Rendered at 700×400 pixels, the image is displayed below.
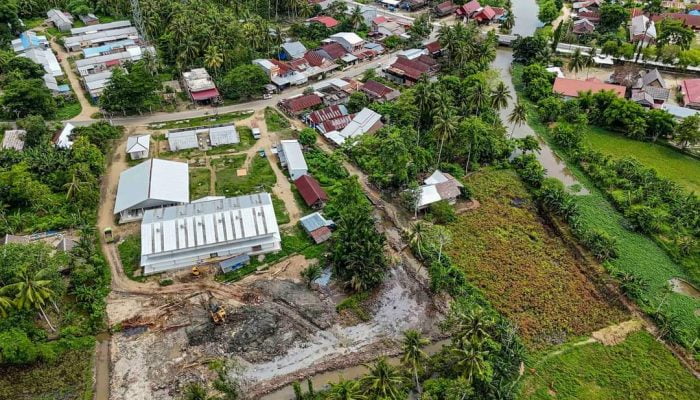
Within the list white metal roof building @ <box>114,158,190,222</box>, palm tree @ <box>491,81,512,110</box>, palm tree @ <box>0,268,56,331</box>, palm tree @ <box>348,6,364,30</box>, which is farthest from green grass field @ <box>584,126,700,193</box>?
palm tree @ <box>0,268,56,331</box>

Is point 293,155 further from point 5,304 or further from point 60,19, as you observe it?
point 60,19

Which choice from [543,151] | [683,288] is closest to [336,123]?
[543,151]

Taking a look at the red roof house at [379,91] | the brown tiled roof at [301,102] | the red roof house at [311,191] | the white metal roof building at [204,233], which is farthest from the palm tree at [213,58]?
the white metal roof building at [204,233]

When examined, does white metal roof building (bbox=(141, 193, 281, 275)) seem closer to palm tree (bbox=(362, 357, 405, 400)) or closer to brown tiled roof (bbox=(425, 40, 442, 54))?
palm tree (bbox=(362, 357, 405, 400))

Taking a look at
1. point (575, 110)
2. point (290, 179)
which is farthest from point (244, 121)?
point (575, 110)

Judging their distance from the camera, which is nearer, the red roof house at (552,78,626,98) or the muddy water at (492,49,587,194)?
the muddy water at (492,49,587,194)

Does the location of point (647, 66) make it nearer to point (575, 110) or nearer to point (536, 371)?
point (575, 110)
